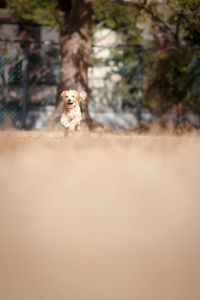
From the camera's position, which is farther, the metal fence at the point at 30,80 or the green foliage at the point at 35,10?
the green foliage at the point at 35,10

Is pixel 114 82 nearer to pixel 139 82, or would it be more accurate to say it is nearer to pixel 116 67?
pixel 116 67

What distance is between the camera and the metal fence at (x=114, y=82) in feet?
28.6

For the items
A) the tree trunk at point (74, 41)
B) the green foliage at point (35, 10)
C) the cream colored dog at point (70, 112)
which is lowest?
the cream colored dog at point (70, 112)

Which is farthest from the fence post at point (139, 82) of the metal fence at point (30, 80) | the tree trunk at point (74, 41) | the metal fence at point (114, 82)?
the metal fence at point (30, 80)

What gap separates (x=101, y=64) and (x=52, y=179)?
8.37 metres

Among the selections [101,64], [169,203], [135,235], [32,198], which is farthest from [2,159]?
[101,64]

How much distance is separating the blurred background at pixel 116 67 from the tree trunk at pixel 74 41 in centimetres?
2

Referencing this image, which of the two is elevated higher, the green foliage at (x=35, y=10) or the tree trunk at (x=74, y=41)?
the green foliage at (x=35, y=10)

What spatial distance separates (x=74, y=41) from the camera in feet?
25.3

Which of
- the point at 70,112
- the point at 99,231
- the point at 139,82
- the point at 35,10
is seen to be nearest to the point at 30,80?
the point at 35,10

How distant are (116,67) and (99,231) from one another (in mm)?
9154

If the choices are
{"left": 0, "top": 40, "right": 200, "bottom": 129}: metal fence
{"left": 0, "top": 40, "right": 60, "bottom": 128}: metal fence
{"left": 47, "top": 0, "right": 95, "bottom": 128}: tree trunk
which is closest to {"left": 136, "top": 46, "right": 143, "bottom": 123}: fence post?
{"left": 0, "top": 40, "right": 200, "bottom": 129}: metal fence

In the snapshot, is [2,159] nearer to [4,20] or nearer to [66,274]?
[66,274]

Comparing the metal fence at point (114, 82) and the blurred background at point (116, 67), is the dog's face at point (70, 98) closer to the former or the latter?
the blurred background at point (116, 67)
